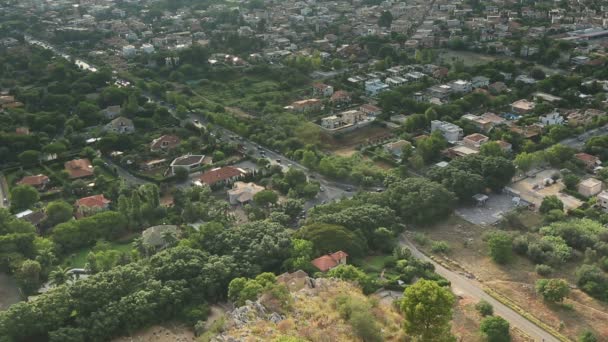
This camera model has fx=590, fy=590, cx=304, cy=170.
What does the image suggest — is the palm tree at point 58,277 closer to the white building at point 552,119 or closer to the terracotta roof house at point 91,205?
the terracotta roof house at point 91,205

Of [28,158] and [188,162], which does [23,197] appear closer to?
[28,158]

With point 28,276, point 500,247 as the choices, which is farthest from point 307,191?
point 28,276

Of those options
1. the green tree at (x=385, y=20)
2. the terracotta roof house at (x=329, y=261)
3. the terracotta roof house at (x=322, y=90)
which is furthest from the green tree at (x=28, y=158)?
the green tree at (x=385, y=20)

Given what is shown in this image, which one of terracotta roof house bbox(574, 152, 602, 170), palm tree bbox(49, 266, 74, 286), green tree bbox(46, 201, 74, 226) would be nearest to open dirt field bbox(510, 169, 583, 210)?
terracotta roof house bbox(574, 152, 602, 170)

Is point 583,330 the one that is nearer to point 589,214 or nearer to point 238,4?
point 589,214

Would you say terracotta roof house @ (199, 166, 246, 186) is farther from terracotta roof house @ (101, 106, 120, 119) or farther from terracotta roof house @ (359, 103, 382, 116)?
terracotta roof house @ (101, 106, 120, 119)

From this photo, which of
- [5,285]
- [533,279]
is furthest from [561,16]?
[5,285]
